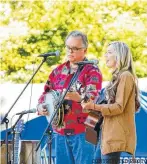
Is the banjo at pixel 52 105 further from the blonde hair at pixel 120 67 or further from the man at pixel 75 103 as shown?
the blonde hair at pixel 120 67

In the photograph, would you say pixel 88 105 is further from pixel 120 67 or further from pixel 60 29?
pixel 60 29

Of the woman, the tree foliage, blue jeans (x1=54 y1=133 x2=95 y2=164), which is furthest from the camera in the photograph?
the tree foliage

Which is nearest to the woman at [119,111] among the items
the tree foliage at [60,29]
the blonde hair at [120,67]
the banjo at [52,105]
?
the blonde hair at [120,67]

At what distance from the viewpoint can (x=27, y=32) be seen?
20.0 ft

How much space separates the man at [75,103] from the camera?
125 inches

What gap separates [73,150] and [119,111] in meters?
0.40

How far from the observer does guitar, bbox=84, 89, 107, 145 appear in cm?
313

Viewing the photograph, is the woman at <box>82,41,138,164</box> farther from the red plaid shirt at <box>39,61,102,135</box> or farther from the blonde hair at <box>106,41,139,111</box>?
the red plaid shirt at <box>39,61,102,135</box>

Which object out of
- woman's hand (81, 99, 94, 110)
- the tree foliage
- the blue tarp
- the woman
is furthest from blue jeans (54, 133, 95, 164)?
the tree foliage

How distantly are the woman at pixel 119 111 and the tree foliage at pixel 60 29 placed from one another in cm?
231

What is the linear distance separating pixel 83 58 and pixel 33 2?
9.99 ft

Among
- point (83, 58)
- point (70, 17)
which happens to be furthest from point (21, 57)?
point (83, 58)

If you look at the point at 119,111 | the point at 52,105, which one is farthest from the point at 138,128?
the point at 119,111

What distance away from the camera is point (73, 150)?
321 cm
